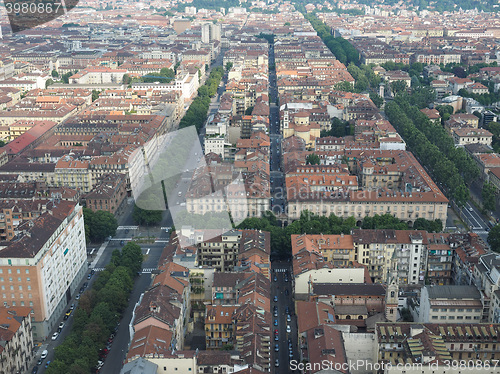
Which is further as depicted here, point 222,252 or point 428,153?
point 428,153

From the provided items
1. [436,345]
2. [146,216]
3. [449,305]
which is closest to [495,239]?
[449,305]

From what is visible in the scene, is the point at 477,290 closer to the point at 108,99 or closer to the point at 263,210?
the point at 263,210

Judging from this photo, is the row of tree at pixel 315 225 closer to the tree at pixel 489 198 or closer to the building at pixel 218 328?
the tree at pixel 489 198

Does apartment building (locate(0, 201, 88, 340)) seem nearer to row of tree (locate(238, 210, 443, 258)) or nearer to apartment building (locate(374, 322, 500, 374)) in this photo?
row of tree (locate(238, 210, 443, 258))

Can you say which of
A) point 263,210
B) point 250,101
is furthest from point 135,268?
point 250,101

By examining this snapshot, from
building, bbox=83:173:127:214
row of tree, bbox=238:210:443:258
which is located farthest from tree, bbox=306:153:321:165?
building, bbox=83:173:127:214

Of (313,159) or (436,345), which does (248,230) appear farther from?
(313,159)
